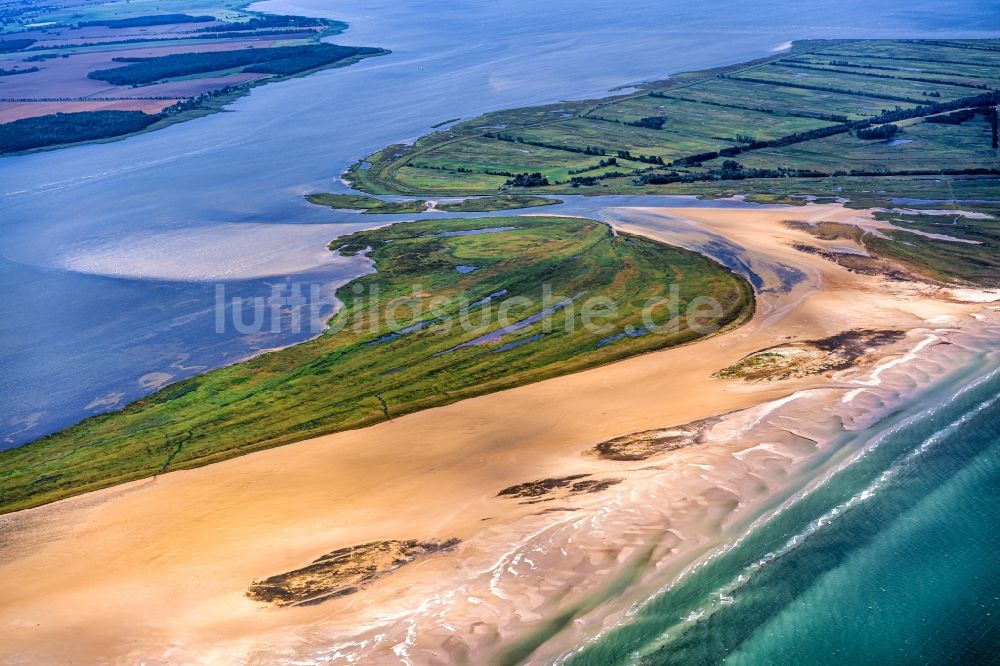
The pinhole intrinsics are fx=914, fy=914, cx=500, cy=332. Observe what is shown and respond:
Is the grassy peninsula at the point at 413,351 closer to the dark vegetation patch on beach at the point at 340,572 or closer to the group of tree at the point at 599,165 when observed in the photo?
the dark vegetation patch on beach at the point at 340,572

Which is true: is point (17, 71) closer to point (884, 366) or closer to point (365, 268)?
point (365, 268)

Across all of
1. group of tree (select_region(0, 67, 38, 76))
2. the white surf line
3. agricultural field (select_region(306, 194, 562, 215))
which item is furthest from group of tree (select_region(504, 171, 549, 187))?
→ group of tree (select_region(0, 67, 38, 76))

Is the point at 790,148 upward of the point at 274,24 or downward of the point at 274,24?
downward

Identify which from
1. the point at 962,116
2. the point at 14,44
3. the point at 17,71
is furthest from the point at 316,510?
the point at 14,44

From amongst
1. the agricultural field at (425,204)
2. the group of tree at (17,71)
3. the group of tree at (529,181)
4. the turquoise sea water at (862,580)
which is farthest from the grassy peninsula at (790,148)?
the group of tree at (17,71)

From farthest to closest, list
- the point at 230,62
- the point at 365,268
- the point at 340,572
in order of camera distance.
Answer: the point at 230,62 < the point at 365,268 < the point at 340,572

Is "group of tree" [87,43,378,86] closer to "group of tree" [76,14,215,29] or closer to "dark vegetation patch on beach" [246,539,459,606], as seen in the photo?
"group of tree" [76,14,215,29]
